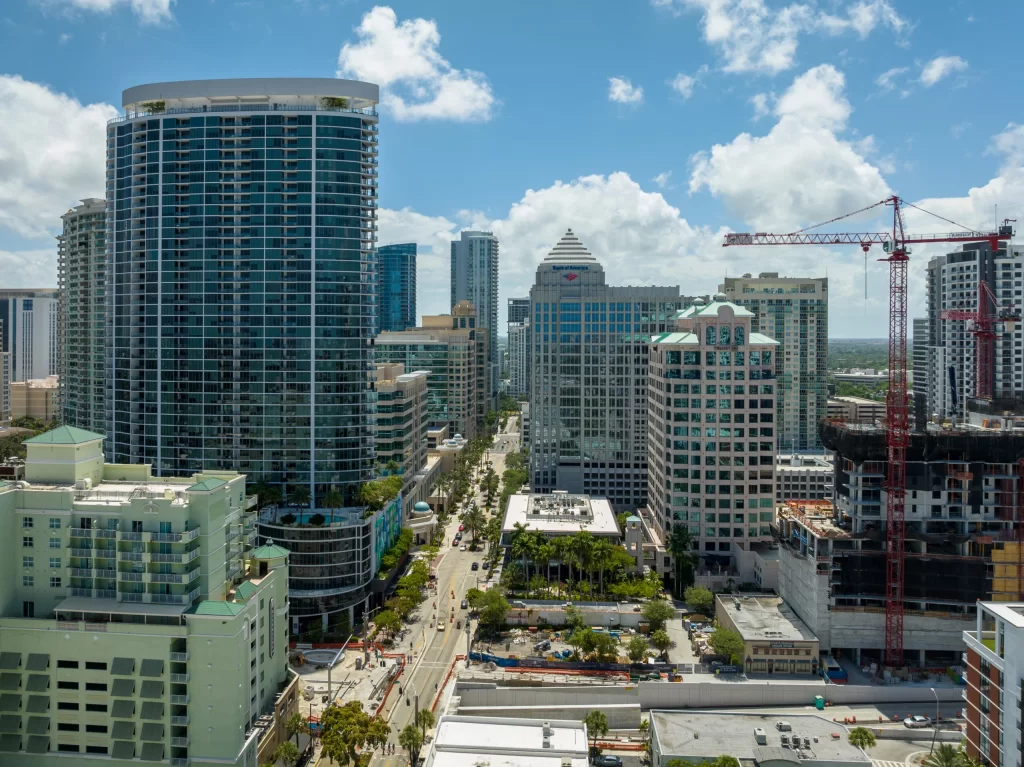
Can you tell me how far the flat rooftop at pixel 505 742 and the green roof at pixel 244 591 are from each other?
19537 mm

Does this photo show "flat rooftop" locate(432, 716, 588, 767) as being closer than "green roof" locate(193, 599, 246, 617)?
Yes

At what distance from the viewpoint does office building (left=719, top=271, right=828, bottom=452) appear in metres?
177

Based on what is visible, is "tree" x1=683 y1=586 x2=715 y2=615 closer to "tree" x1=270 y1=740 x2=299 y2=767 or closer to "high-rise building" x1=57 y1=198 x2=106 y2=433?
"tree" x1=270 y1=740 x2=299 y2=767

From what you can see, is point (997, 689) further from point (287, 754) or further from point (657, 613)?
point (287, 754)

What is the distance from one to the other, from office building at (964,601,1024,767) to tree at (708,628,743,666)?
78.7 feet

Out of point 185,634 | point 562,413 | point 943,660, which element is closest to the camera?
point 185,634

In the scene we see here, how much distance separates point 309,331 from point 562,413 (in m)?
57.4

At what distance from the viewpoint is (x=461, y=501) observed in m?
173

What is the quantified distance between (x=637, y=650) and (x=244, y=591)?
40861 mm

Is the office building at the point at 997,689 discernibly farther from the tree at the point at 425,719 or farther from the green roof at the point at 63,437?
the green roof at the point at 63,437

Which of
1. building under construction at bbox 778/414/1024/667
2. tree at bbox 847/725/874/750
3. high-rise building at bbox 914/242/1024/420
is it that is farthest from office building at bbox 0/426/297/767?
high-rise building at bbox 914/242/1024/420

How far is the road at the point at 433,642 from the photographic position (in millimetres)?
77812

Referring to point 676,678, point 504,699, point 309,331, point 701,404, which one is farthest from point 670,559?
point 309,331

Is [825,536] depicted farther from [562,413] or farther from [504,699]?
[562,413]
